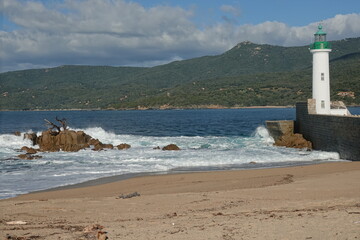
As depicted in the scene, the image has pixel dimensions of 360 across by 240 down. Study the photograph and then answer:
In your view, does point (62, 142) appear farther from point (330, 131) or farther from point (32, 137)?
point (330, 131)

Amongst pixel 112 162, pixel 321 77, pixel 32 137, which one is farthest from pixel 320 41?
pixel 32 137

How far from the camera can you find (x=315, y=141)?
89.7ft

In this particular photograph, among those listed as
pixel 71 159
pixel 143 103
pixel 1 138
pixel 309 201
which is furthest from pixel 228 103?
pixel 309 201

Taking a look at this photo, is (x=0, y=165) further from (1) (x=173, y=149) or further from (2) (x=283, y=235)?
(2) (x=283, y=235)

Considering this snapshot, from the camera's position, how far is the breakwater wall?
70.5ft

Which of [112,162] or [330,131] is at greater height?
[330,131]

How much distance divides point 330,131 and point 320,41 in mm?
7878

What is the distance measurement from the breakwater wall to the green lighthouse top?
396 centimetres

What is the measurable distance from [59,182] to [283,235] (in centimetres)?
1124

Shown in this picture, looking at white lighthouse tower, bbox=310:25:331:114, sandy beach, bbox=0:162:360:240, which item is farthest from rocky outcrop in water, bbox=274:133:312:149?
sandy beach, bbox=0:162:360:240

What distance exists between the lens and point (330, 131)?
968 inches

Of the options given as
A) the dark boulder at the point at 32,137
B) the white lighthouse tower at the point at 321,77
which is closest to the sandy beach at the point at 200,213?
the white lighthouse tower at the point at 321,77

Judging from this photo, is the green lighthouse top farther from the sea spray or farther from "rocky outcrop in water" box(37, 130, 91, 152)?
"rocky outcrop in water" box(37, 130, 91, 152)

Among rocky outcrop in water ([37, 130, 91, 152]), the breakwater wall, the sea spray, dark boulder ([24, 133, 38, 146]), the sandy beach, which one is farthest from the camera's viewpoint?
dark boulder ([24, 133, 38, 146])
